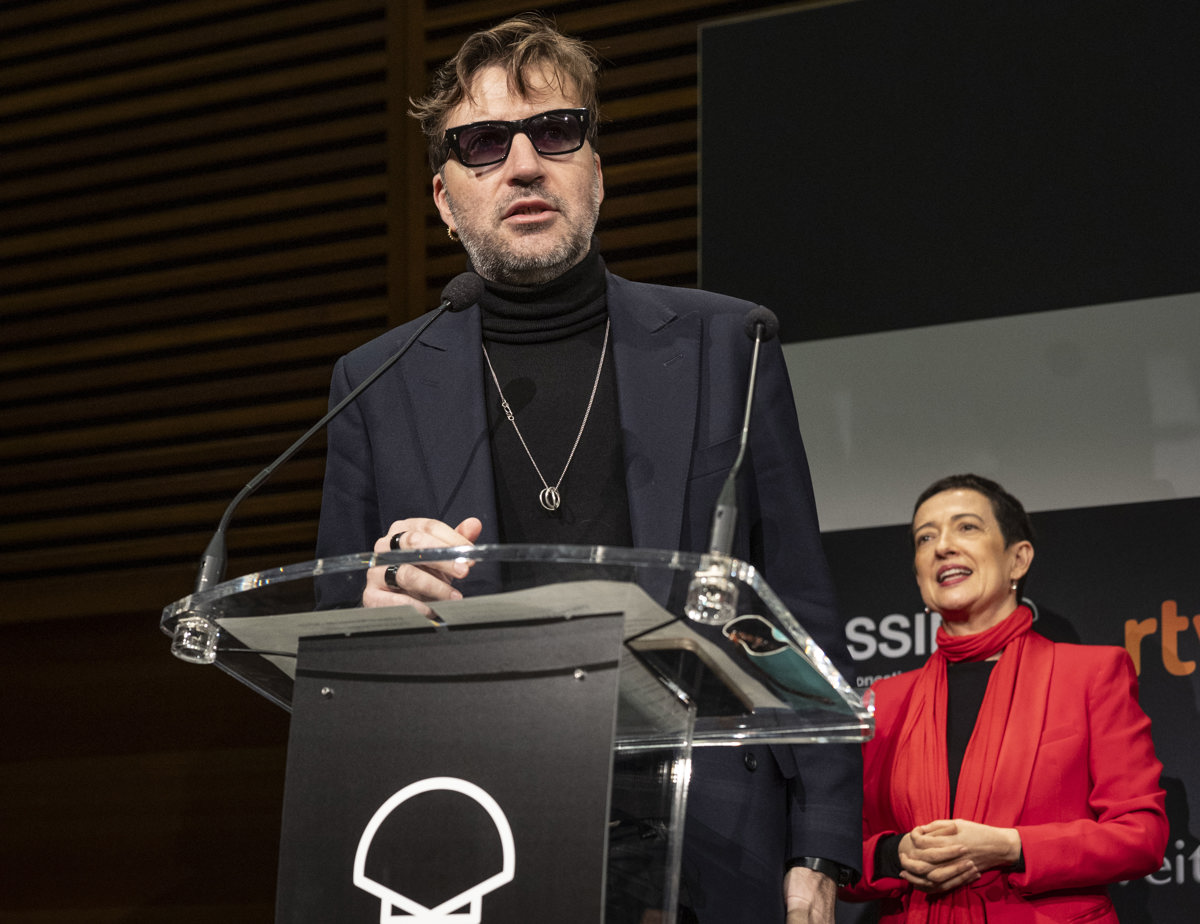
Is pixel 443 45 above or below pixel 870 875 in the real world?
above

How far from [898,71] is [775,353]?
6.41 feet

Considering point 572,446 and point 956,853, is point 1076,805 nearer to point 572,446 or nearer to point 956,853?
point 956,853

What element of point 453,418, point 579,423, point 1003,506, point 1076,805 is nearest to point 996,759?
point 1076,805

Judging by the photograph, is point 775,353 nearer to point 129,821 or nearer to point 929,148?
point 929,148

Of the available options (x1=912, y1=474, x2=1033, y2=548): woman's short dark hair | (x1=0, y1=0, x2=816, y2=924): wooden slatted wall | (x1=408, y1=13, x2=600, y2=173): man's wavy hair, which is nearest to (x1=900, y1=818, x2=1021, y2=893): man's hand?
(x1=912, y1=474, x2=1033, y2=548): woman's short dark hair

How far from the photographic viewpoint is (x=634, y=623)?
1152mm

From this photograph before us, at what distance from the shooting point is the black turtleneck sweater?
1.67 m

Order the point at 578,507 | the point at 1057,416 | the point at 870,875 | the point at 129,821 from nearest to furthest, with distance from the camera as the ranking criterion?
1. the point at 578,507
2. the point at 870,875
3. the point at 1057,416
4. the point at 129,821

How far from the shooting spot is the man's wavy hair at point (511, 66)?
1.88 m

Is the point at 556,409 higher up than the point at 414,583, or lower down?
higher up

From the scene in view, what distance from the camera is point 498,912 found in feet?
3.66

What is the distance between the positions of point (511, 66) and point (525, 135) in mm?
127

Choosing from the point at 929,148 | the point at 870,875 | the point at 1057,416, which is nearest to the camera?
the point at 870,875

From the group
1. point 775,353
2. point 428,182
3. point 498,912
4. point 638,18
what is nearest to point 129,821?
point 428,182
